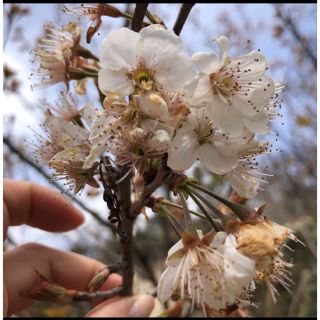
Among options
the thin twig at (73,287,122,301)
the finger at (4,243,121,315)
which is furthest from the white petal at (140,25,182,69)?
the finger at (4,243,121,315)

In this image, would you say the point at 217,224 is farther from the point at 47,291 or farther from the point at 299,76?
the point at 299,76

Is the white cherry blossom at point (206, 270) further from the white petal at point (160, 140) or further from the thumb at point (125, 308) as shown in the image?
the thumb at point (125, 308)

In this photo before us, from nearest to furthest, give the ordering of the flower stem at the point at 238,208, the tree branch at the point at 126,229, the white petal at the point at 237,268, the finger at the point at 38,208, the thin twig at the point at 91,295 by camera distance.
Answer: the white petal at the point at 237,268 → the flower stem at the point at 238,208 → the tree branch at the point at 126,229 → the thin twig at the point at 91,295 → the finger at the point at 38,208

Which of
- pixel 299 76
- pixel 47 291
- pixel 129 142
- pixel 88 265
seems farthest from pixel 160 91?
pixel 299 76

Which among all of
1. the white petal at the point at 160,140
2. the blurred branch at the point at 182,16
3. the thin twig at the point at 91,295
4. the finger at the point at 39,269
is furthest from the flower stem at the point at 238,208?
the finger at the point at 39,269

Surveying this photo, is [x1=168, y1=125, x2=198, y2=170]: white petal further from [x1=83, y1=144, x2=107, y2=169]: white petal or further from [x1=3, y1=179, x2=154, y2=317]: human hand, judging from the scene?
[x1=3, y1=179, x2=154, y2=317]: human hand
